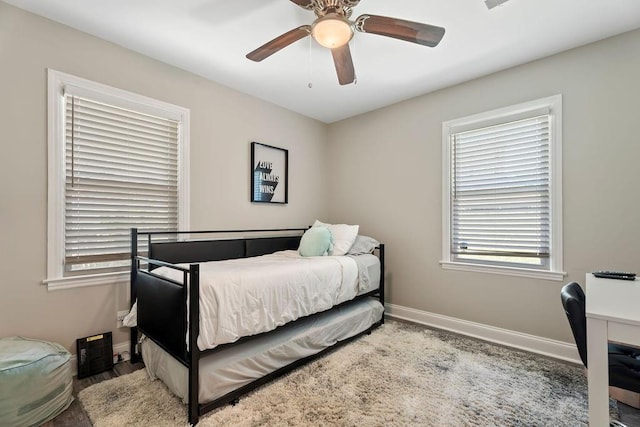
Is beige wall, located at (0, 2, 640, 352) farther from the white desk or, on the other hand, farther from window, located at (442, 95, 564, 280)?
the white desk

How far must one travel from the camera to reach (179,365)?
169 centimetres

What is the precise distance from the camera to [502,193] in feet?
8.59

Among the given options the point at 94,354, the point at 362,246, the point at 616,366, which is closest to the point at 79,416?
the point at 94,354

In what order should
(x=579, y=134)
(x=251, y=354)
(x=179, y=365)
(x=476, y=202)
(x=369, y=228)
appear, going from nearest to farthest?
(x=179, y=365)
(x=251, y=354)
(x=579, y=134)
(x=476, y=202)
(x=369, y=228)

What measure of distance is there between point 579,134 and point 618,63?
20.6 inches

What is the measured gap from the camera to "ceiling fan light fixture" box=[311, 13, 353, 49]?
1.54 meters

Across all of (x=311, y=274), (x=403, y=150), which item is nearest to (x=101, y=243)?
(x=311, y=274)

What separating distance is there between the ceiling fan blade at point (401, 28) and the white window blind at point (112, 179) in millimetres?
1839

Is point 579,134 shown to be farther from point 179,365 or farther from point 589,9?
point 179,365

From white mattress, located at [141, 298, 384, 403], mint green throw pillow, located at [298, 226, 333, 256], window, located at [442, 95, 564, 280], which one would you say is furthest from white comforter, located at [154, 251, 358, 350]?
window, located at [442, 95, 564, 280]

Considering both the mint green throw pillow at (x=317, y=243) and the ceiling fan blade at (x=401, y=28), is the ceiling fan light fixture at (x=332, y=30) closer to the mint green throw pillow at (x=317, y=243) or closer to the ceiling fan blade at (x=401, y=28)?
the ceiling fan blade at (x=401, y=28)

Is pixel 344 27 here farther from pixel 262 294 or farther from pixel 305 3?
pixel 262 294

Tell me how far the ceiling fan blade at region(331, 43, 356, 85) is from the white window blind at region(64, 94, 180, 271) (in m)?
1.55

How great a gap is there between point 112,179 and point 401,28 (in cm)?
227
